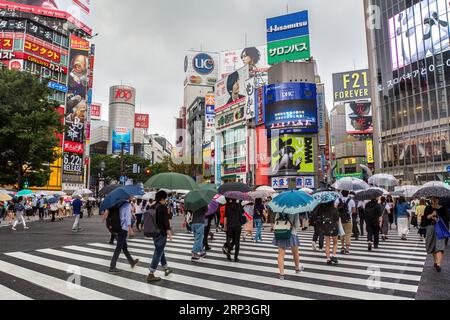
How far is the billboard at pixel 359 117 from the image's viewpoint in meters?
80.3

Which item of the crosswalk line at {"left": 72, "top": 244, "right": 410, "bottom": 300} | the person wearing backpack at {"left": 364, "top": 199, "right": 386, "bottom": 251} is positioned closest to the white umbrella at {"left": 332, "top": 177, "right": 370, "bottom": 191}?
the person wearing backpack at {"left": 364, "top": 199, "right": 386, "bottom": 251}

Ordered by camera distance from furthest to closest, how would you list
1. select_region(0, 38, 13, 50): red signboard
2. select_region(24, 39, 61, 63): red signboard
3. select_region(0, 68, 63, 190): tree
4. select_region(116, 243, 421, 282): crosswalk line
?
select_region(24, 39, 61, 63): red signboard < select_region(0, 38, 13, 50): red signboard < select_region(0, 68, 63, 190): tree < select_region(116, 243, 421, 282): crosswalk line

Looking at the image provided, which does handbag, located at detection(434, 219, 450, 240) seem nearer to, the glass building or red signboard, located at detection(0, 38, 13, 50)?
the glass building

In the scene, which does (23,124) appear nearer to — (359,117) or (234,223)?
(234,223)

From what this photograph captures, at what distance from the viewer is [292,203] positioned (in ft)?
22.0

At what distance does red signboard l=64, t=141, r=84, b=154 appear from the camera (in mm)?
53844

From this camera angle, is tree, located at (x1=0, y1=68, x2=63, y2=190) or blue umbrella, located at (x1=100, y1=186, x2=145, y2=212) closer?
blue umbrella, located at (x1=100, y1=186, x2=145, y2=212)

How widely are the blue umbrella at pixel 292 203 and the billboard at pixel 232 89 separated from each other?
5421 cm

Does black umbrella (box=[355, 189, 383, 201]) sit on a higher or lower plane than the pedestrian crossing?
higher

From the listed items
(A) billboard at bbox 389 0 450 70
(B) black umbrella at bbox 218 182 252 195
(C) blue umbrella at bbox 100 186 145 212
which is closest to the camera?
(C) blue umbrella at bbox 100 186 145 212

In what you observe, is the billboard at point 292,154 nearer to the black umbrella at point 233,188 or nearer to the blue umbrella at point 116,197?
the black umbrella at point 233,188

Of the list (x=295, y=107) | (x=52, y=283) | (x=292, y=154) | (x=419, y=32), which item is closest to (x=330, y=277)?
(x=52, y=283)

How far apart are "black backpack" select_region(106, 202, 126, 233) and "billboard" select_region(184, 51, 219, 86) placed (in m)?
110

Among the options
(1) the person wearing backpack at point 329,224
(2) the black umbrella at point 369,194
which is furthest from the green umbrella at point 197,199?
(2) the black umbrella at point 369,194
